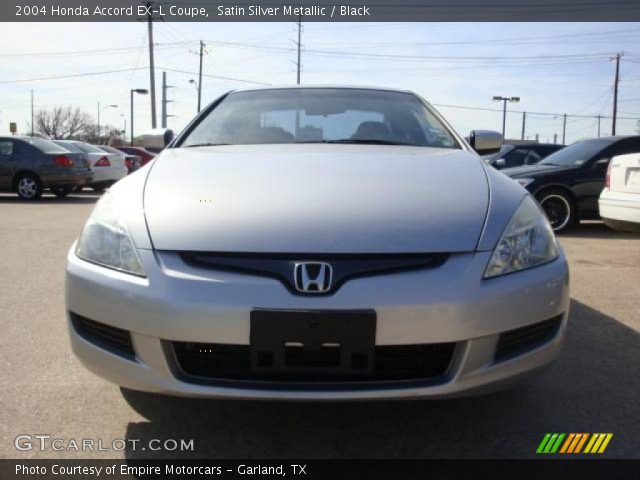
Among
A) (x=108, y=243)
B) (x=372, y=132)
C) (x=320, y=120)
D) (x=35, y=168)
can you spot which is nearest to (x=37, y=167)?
(x=35, y=168)

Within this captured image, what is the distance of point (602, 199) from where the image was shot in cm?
630

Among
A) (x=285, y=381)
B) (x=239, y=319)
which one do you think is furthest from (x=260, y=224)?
(x=285, y=381)

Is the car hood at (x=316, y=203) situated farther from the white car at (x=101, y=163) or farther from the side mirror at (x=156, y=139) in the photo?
the white car at (x=101, y=163)

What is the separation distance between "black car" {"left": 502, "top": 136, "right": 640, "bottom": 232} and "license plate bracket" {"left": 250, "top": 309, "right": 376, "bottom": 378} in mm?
6922

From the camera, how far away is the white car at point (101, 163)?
13367 millimetres

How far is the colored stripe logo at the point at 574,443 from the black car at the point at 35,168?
39.5 feet

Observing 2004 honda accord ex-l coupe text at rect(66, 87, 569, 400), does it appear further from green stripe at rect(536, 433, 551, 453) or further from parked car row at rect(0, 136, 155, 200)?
parked car row at rect(0, 136, 155, 200)

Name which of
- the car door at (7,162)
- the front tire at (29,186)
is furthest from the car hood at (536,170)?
the car door at (7,162)

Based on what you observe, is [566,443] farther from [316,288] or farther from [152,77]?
[152,77]

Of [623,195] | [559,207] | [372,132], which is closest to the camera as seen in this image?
[372,132]

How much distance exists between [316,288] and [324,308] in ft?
0.24

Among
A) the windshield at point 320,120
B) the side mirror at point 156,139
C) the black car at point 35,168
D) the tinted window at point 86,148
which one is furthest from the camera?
the tinted window at point 86,148

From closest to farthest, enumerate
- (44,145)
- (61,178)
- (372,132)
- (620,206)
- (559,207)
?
(372,132), (620,206), (559,207), (61,178), (44,145)

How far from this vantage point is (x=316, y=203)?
2055 mm
